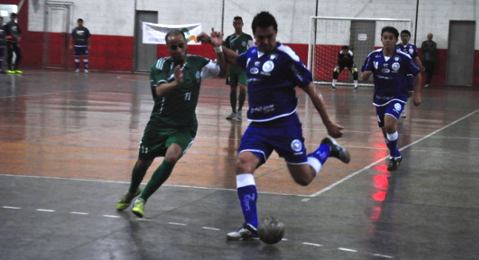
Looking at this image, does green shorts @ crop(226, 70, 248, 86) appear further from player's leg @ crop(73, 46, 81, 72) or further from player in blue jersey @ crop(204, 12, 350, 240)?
player's leg @ crop(73, 46, 81, 72)

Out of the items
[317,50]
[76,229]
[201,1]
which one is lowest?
[76,229]

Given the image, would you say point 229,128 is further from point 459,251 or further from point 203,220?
point 459,251

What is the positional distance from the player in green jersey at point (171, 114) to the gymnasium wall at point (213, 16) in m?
26.6

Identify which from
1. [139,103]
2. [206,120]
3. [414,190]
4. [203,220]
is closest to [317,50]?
[139,103]

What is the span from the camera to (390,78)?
997cm

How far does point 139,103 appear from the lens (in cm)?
1862

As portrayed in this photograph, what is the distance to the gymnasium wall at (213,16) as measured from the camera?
104ft

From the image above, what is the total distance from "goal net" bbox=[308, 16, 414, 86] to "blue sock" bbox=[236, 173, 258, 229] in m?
26.2

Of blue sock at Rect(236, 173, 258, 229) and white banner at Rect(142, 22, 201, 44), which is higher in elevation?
white banner at Rect(142, 22, 201, 44)

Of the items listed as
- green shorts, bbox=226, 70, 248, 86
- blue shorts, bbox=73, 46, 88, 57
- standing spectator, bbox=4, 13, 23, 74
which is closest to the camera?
green shorts, bbox=226, 70, 248, 86

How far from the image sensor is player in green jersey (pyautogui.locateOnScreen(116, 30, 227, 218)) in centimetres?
645

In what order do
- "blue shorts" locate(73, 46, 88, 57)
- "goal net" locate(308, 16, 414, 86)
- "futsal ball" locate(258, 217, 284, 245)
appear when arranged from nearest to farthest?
"futsal ball" locate(258, 217, 284, 245) → "goal net" locate(308, 16, 414, 86) → "blue shorts" locate(73, 46, 88, 57)

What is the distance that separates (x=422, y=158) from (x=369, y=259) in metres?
5.64

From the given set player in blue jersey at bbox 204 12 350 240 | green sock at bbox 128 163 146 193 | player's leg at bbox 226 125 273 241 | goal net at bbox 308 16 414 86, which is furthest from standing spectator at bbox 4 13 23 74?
player's leg at bbox 226 125 273 241
